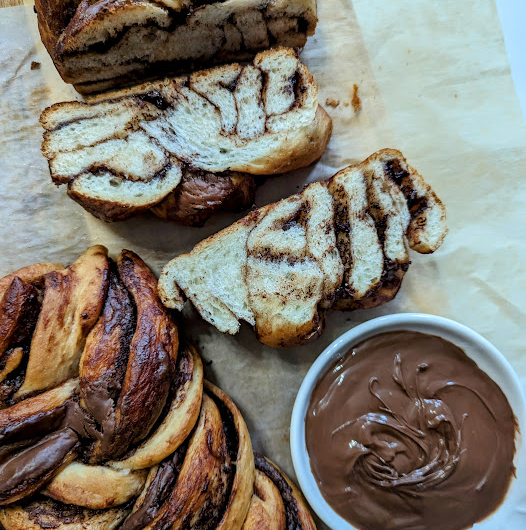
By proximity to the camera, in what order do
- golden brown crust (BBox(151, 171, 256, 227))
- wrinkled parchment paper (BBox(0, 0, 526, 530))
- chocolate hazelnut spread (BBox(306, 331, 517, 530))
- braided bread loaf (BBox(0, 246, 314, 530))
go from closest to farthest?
braided bread loaf (BBox(0, 246, 314, 530)), chocolate hazelnut spread (BBox(306, 331, 517, 530)), golden brown crust (BBox(151, 171, 256, 227)), wrinkled parchment paper (BBox(0, 0, 526, 530))

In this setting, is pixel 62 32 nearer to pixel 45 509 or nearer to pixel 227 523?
pixel 45 509

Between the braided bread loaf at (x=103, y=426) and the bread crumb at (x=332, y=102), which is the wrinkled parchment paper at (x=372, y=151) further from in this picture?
the braided bread loaf at (x=103, y=426)

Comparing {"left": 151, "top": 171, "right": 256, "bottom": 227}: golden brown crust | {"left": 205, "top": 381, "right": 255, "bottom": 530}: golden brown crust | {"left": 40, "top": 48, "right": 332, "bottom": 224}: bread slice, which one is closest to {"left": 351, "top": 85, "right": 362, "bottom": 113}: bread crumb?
{"left": 40, "top": 48, "right": 332, "bottom": 224}: bread slice

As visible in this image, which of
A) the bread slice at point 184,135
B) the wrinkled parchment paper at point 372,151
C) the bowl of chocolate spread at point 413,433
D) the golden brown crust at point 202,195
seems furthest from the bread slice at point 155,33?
the bowl of chocolate spread at point 413,433

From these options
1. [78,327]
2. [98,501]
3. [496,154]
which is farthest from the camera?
[496,154]

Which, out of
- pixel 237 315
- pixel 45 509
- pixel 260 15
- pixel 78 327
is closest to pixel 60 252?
pixel 78 327

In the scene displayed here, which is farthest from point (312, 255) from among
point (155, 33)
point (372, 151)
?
point (155, 33)

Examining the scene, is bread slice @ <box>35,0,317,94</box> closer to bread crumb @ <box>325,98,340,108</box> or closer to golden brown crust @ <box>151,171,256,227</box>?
bread crumb @ <box>325,98,340,108</box>

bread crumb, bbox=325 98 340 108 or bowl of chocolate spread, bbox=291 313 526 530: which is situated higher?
bread crumb, bbox=325 98 340 108
